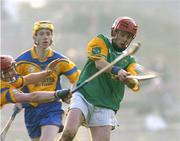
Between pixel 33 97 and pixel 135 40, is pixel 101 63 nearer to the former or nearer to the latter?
pixel 33 97

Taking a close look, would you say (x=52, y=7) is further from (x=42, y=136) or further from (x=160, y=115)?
(x=42, y=136)

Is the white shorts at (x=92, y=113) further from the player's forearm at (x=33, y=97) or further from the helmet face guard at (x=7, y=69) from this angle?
the helmet face guard at (x=7, y=69)

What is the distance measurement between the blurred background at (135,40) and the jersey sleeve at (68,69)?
281 inches

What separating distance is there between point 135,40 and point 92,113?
25422 millimetres

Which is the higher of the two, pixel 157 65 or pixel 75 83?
pixel 75 83

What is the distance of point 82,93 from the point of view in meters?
12.0

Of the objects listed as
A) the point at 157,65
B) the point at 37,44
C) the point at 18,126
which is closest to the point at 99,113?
the point at 37,44

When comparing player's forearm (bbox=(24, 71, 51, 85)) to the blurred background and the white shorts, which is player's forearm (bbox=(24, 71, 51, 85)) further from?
the blurred background

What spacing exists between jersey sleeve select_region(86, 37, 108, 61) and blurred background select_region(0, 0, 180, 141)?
794cm

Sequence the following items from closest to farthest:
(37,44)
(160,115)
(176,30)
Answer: (37,44), (160,115), (176,30)

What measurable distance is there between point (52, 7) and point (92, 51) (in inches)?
1199

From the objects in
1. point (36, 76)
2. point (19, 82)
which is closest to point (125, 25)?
point (36, 76)

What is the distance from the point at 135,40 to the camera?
37.2m

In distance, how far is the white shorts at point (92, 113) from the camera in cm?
1183
